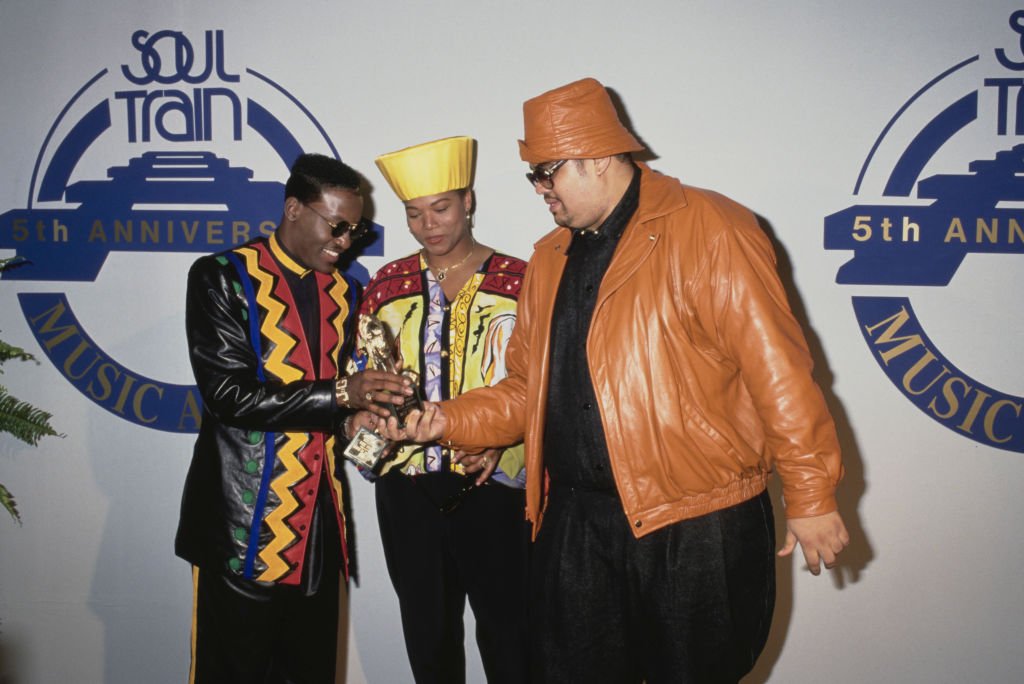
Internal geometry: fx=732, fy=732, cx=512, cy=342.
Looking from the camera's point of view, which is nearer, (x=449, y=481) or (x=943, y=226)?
(x=449, y=481)

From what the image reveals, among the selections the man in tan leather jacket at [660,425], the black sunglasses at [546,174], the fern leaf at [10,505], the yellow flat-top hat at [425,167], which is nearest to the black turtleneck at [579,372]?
the man in tan leather jacket at [660,425]

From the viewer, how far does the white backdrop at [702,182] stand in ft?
9.50

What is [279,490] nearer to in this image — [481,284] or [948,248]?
[481,284]

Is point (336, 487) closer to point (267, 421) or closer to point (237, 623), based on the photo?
point (267, 421)

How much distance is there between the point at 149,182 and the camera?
10.5 feet

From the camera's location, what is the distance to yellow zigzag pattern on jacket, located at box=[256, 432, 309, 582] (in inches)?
90.7

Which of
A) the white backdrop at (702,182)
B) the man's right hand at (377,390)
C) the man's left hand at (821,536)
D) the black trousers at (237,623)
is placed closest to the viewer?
the man's left hand at (821,536)

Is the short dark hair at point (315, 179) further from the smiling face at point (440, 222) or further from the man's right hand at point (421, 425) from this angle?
the man's right hand at point (421, 425)

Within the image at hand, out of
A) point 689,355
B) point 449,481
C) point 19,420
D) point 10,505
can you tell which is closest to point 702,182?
point 689,355

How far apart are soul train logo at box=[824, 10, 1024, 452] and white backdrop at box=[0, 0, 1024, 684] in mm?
22

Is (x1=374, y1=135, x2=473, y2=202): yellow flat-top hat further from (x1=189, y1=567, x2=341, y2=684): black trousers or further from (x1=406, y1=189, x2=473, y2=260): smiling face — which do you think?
(x1=189, y1=567, x2=341, y2=684): black trousers

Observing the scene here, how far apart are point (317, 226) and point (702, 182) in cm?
155

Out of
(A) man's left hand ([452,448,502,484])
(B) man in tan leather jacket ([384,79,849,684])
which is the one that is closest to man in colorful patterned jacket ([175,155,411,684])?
(A) man's left hand ([452,448,502,484])

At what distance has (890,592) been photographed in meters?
3.03
